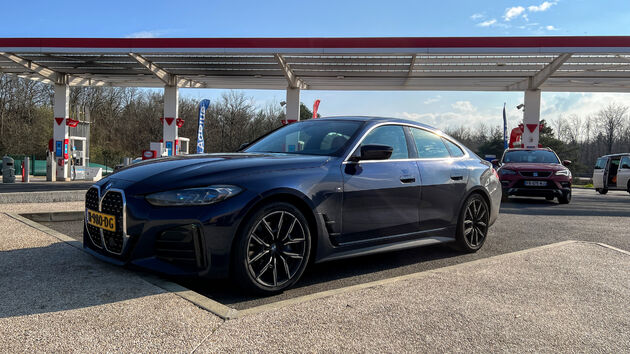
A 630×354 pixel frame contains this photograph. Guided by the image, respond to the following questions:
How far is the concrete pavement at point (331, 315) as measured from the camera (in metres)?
2.58

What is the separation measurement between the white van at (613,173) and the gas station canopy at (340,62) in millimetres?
3557

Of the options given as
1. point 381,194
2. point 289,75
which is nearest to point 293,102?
point 289,75

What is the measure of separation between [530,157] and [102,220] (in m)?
12.3

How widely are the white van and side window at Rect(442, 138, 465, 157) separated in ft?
54.1

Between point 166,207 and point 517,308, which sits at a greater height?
point 166,207

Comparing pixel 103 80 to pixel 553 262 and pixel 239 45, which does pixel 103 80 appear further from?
pixel 553 262

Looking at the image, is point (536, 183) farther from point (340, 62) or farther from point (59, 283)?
point (59, 283)

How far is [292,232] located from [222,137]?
47636mm

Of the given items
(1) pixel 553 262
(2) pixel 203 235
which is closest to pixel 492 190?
(1) pixel 553 262

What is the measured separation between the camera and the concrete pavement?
258 cm

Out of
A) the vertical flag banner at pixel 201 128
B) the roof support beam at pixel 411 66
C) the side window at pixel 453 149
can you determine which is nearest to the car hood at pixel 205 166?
the side window at pixel 453 149

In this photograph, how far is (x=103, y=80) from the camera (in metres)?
24.0

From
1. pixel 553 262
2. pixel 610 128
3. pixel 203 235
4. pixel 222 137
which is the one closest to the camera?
pixel 203 235

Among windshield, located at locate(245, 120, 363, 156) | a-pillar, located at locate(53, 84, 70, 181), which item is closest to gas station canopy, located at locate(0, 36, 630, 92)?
a-pillar, located at locate(53, 84, 70, 181)
